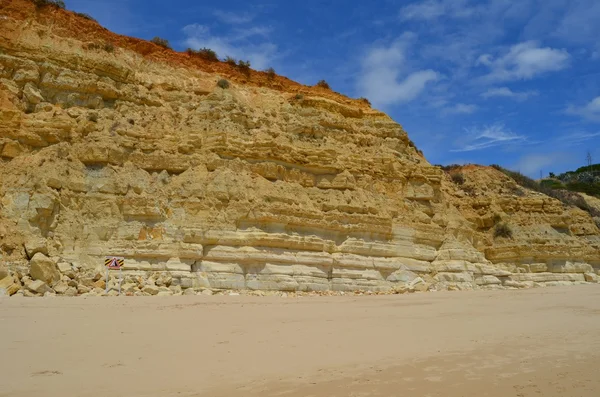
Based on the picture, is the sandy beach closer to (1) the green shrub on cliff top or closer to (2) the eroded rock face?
(2) the eroded rock face

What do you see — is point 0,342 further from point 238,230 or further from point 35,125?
point 35,125

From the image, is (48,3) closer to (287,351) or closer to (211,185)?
(211,185)

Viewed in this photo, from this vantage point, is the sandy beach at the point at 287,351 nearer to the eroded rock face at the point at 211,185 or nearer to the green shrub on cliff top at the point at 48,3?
the eroded rock face at the point at 211,185

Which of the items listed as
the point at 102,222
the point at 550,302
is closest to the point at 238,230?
the point at 102,222

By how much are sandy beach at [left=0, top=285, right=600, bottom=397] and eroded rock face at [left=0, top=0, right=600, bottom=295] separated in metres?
5.26

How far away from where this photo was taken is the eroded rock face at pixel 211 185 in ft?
51.8

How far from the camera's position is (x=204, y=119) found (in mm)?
20766

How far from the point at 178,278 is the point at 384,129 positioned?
14772 mm

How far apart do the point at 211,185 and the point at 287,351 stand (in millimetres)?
12227

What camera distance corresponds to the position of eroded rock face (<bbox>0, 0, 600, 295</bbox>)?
51.8ft

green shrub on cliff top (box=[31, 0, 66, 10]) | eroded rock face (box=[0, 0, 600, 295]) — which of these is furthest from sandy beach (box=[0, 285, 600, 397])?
green shrub on cliff top (box=[31, 0, 66, 10])

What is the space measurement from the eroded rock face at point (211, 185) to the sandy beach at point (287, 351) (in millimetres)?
5256

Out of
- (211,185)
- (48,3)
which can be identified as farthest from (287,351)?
(48,3)

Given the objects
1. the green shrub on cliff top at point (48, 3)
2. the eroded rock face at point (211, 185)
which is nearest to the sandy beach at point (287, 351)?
the eroded rock face at point (211, 185)
